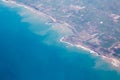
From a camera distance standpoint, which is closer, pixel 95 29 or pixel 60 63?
pixel 60 63

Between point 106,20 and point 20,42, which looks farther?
point 106,20

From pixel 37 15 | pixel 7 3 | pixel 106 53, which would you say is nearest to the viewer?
pixel 106 53

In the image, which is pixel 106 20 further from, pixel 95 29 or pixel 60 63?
pixel 60 63

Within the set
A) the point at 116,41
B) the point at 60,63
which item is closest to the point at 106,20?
the point at 116,41

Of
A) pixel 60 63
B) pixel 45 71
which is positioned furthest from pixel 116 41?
pixel 45 71

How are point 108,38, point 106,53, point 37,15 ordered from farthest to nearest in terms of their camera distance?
point 37,15, point 108,38, point 106,53

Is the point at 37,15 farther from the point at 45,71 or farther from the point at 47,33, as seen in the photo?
the point at 45,71

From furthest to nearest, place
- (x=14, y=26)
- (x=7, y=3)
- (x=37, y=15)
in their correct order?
1. (x=7, y=3)
2. (x=37, y=15)
3. (x=14, y=26)
